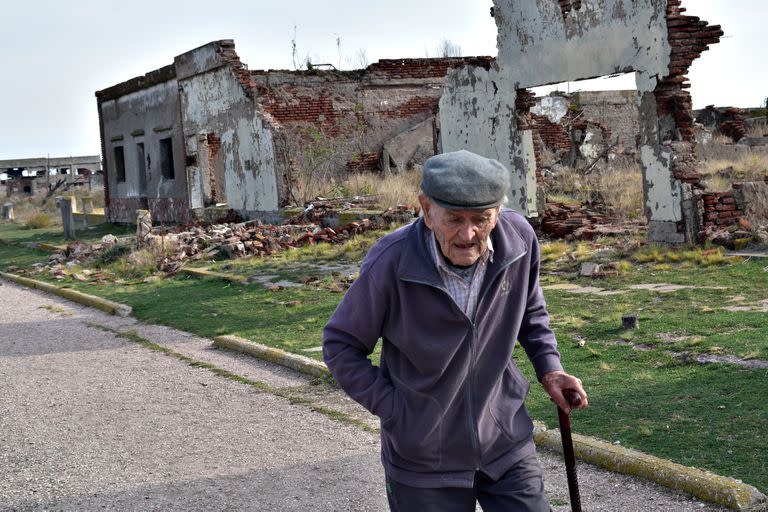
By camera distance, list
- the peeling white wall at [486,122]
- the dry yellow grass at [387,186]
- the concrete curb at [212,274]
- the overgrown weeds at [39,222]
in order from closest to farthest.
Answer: the concrete curb at [212,274] < the peeling white wall at [486,122] < the dry yellow grass at [387,186] < the overgrown weeds at [39,222]

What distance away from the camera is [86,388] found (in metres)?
8.86

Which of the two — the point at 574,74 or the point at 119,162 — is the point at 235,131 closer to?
the point at 119,162

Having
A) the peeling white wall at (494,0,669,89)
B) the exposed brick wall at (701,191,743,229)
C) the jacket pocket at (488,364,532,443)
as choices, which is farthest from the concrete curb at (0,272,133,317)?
the jacket pocket at (488,364,532,443)

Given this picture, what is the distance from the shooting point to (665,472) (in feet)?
16.9

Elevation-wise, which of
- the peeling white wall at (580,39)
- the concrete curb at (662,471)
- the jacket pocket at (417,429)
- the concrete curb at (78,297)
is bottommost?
the concrete curb at (662,471)

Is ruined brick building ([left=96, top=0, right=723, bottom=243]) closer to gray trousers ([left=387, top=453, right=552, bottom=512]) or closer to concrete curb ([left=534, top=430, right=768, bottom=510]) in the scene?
concrete curb ([left=534, top=430, right=768, bottom=510])

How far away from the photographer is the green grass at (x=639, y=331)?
5984 mm

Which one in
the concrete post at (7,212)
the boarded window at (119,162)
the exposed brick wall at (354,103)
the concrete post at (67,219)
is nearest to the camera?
the exposed brick wall at (354,103)

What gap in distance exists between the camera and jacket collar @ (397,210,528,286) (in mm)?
3258

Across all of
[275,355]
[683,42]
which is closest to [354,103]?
[683,42]

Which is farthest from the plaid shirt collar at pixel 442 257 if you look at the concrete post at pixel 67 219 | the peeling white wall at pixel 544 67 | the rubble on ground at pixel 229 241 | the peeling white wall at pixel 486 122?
the concrete post at pixel 67 219

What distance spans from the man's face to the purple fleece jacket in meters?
0.08

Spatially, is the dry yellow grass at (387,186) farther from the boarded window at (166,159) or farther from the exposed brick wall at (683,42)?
the exposed brick wall at (683,42)

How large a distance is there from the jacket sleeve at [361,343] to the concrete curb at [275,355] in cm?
503
